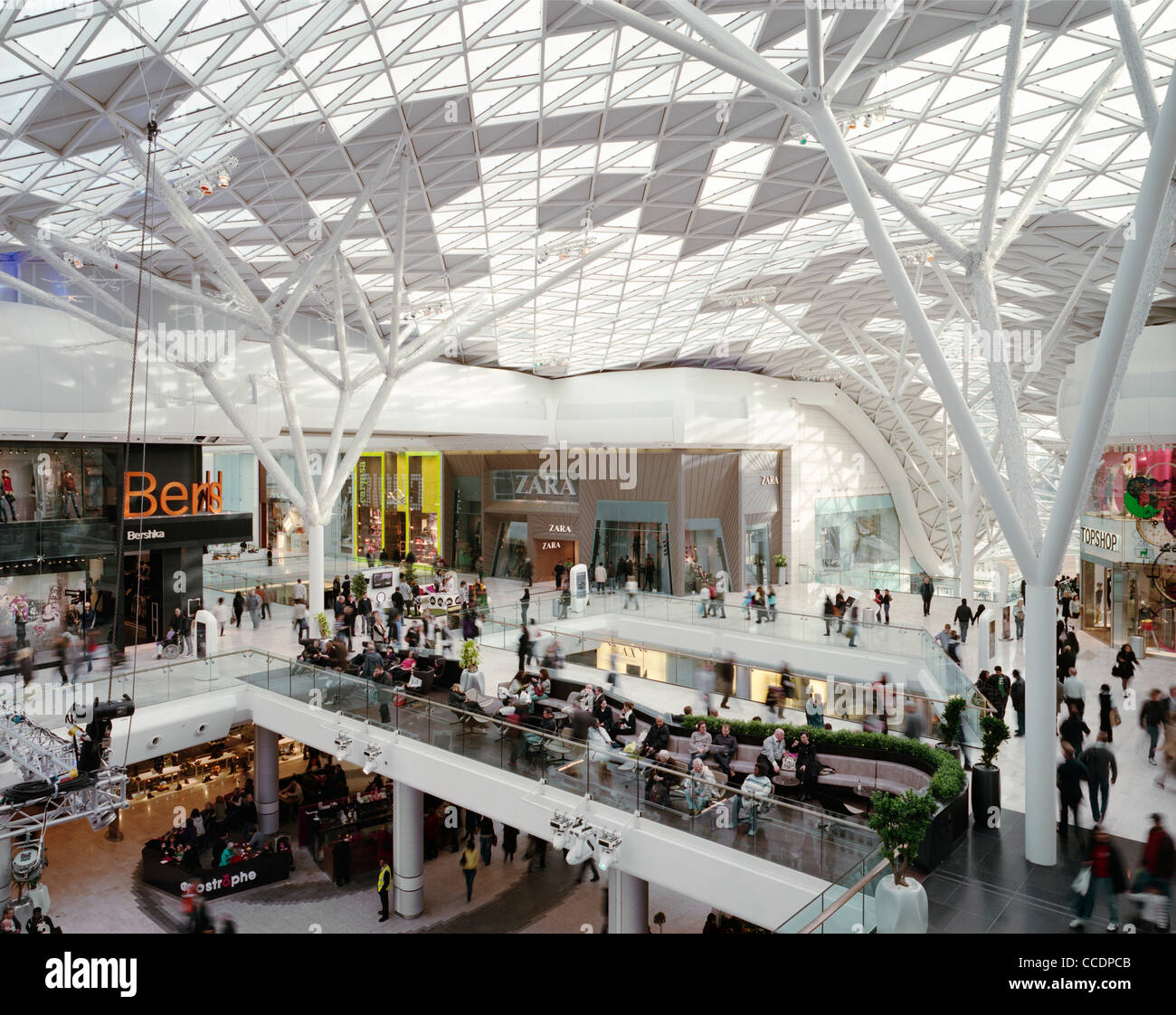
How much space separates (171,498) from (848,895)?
87.6ft

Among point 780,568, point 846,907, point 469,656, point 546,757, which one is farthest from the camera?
point 780,568

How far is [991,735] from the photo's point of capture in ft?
44.2

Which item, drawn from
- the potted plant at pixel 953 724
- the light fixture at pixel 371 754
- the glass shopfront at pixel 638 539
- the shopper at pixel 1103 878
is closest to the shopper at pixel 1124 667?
the potted plant at pixel 953 724

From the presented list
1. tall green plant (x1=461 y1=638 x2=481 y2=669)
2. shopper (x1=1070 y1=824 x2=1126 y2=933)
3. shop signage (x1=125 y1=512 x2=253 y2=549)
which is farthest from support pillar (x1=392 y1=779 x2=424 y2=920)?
shopper (x1=1070 y1=824 x2=1126 y2=933)

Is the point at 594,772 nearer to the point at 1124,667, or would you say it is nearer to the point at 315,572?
the point at 1124,667

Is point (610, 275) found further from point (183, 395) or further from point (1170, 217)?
point (1170, 217)

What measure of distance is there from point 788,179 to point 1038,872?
64.7 feet

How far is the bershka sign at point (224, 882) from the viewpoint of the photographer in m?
20.7

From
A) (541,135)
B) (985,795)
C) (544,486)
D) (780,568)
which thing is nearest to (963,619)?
(985,795)

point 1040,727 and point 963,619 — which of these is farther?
point 963,619

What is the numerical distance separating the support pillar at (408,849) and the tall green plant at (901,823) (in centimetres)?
1299
